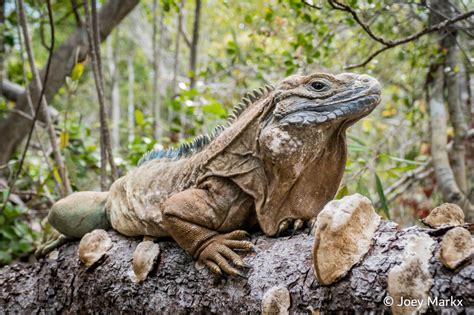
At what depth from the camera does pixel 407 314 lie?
4.89 feet

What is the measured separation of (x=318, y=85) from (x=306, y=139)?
0.29m

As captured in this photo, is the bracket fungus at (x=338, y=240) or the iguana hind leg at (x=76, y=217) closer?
the bracket fungus at (x=338, y=240)

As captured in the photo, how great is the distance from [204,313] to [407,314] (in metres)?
0.96

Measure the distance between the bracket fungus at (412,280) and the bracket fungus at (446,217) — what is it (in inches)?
8.3

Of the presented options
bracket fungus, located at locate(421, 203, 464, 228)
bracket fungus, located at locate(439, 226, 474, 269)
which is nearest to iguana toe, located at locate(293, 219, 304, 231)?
bracket fungus, located at locate(421, 203, 464, 228)

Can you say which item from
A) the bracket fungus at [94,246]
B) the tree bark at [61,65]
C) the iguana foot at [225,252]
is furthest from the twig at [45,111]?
the iguana foot at [225,252]

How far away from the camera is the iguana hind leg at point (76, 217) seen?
10.2 feet

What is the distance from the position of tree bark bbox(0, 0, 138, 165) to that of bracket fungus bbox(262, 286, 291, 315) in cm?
404

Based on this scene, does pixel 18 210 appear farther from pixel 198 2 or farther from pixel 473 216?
pixel 473 216

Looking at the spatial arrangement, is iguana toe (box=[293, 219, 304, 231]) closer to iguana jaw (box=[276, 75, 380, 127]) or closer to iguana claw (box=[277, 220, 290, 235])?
iguana claw (box=[277, 220, 290, 235])

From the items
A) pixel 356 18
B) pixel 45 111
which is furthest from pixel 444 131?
pixel 45 111

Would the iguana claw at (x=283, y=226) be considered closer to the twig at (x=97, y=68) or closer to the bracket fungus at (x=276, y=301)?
the bracket fungus at (x=276, y=301)

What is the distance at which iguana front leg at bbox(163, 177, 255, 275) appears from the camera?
2.26 meters

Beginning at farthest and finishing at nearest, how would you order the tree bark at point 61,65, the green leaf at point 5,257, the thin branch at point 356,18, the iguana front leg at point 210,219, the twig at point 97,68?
the tree bark at point 61,65
the green leaf at point 5,257
the twig at point 97,68
the thin branch at point 356,18
the iguana front leg at point 210,219
